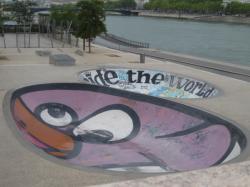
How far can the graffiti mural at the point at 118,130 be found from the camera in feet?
34.4

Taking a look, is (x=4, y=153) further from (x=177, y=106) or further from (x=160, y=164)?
(x=177, y=106)

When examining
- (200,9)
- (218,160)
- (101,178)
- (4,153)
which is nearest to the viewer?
(101,178)

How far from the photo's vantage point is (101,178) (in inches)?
281

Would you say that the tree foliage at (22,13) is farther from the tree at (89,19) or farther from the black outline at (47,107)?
the black outline at (47,107)

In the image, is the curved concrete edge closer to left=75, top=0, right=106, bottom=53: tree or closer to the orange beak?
the orange beak

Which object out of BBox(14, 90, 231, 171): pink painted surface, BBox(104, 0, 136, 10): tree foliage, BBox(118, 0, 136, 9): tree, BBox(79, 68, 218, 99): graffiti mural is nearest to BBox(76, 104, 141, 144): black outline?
BBox(14, 90, 231, 171): pink painted surface

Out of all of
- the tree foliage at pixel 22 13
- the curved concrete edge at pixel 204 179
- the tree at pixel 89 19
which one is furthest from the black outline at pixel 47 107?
the tree foliage at pixel 22 13

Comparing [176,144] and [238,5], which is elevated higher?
[238,5]

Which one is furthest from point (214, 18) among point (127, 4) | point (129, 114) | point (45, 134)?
point (45, 134)

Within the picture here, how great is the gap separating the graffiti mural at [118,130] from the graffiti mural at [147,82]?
3.81 metres

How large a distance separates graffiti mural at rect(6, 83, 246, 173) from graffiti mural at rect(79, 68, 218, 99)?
150 inches

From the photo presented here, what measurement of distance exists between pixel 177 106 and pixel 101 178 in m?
6.95

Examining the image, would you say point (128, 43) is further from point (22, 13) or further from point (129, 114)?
point (129, 114)

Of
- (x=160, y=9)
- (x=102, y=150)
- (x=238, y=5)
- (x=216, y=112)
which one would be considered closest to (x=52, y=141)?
(x=102, y=150)
